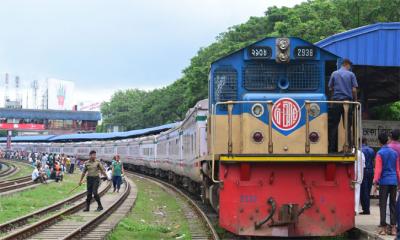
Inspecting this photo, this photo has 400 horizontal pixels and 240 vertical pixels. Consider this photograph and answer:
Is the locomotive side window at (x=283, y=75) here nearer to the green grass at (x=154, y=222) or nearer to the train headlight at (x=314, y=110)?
the train headlight at (x=314, y=110)

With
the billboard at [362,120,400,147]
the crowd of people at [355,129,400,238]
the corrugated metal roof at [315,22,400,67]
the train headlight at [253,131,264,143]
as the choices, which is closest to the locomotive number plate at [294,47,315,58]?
the train headlight at [253,131,264,143]

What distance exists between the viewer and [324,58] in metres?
9.98

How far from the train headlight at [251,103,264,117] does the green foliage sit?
87.2 ft

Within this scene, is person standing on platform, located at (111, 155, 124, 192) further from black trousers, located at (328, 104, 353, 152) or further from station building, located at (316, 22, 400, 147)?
black trousers, located at (328, 104, 353, 152)

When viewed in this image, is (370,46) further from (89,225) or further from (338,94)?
(89,225)

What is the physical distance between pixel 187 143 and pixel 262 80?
952 cm

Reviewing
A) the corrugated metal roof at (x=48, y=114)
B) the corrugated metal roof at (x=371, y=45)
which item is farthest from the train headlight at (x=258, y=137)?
the corrugated metal roof at (x=48, y=114)

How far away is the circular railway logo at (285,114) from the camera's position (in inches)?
357

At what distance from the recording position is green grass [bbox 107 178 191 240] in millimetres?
12141

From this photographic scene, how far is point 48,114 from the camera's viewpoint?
4387 inches

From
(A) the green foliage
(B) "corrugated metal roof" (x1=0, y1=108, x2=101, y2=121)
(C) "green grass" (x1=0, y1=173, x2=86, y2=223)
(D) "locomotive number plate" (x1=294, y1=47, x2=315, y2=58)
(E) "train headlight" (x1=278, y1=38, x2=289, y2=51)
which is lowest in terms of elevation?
(C) "green grass" (x1=0, y1=173, x2=86, y2=223)

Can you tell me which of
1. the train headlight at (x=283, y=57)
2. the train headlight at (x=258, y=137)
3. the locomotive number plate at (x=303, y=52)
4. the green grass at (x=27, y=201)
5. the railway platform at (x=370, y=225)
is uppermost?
the locomotive number plate at (x=303, y=52)

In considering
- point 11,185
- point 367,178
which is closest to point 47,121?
point 11,185

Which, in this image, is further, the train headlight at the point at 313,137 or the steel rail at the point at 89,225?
the steel rail at the point at 89,225
